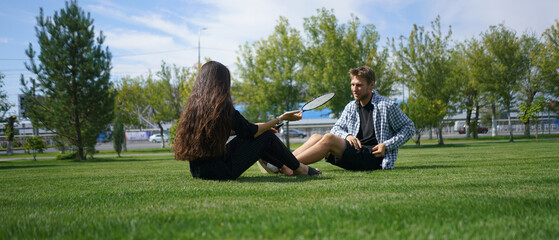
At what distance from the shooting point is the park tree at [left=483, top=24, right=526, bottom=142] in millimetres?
29156

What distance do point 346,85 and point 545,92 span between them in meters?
19.6

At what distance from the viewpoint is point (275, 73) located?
1024 inches

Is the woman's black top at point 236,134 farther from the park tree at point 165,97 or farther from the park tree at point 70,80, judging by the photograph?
the park tree at point 165,97

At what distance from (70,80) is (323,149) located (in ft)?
53.8

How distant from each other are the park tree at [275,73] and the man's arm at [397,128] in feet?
67.3

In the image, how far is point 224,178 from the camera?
4512 mm

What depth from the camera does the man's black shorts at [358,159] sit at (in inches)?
215

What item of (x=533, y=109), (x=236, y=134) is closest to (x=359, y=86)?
(x=236, y=134)

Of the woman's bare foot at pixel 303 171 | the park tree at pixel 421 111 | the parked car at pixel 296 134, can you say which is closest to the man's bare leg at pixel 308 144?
the woman's bare foot at pixel 303 171

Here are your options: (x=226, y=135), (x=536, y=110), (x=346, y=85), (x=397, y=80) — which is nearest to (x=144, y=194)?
(x=226, y=135)

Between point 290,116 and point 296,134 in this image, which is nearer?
point 290,116

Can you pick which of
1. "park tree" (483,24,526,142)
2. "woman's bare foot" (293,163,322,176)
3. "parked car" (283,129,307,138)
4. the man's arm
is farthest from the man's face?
"parked car" (283,129,307,138)

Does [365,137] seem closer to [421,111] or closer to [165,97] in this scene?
[421,111]

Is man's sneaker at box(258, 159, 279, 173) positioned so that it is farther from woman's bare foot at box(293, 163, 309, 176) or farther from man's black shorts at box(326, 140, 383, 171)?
man's black shorts at box(326, 140, 383, 171)
